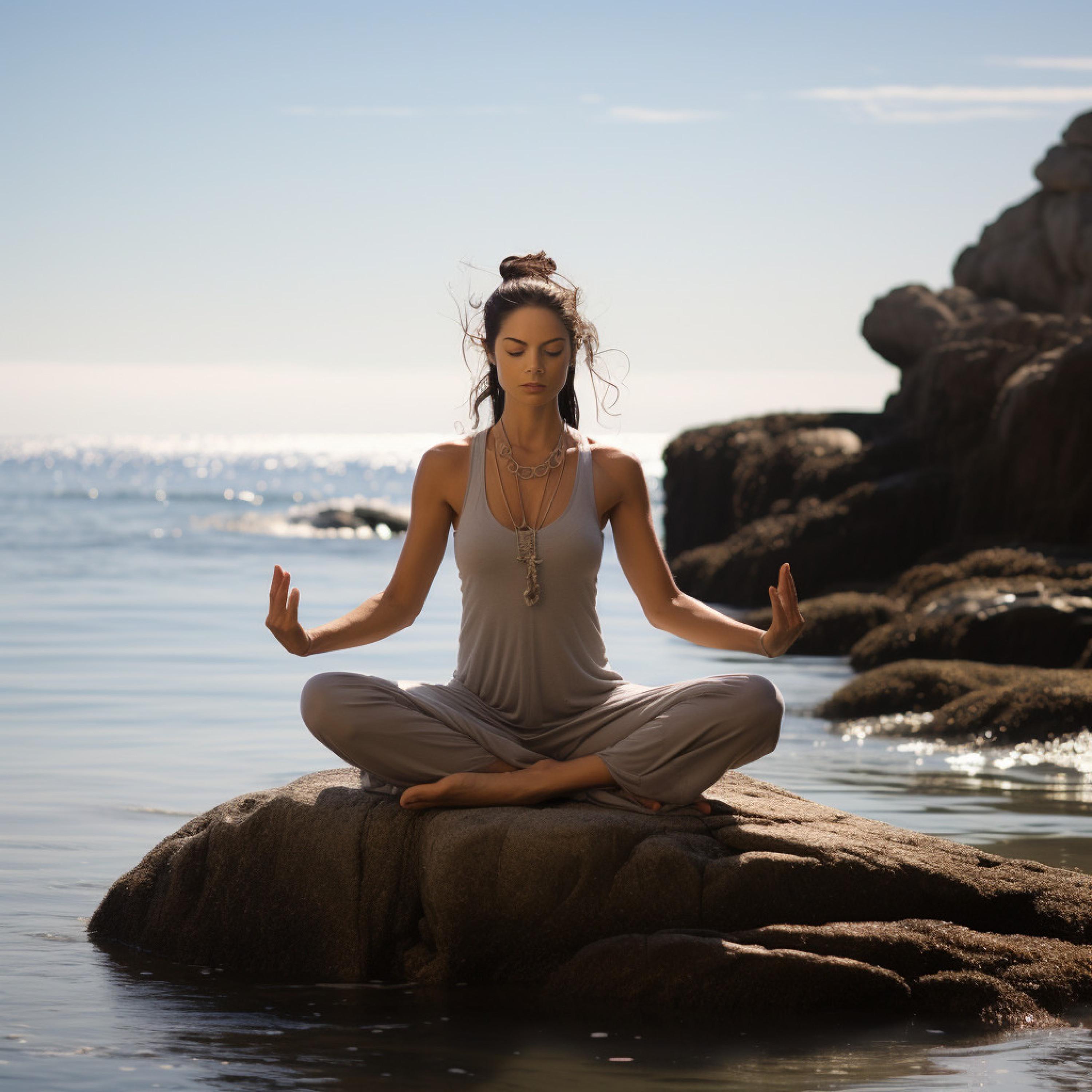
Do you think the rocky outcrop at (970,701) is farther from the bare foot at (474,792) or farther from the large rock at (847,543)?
the large rock at (847,543)

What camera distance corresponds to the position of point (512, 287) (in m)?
5.99

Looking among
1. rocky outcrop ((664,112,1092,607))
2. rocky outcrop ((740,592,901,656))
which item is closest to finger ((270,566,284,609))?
rocky outcrop ((740,592,901,656))

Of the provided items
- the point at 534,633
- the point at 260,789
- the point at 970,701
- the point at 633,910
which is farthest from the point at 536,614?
the point at 970,701

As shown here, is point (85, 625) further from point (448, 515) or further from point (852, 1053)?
point (852, 1053)

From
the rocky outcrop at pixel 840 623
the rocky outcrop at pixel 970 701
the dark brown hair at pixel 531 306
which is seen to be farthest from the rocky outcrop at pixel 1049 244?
the dark brown hair at pixel 531 306

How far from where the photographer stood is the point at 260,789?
→ 9156mm

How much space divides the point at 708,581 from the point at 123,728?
15.5 meters

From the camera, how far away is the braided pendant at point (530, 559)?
5.77m

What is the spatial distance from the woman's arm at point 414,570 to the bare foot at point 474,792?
605mm

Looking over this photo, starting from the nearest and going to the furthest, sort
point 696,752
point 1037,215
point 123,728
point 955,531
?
point 696,752
point 123,728
point 955,531
point 1037,215

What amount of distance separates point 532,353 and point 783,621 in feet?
4.62

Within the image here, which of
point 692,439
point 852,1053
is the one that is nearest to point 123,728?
point 852,1053

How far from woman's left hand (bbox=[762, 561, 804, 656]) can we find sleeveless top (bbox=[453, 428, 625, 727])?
2.20 ft

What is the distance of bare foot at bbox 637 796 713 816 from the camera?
5691 millimetres
